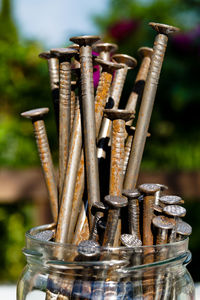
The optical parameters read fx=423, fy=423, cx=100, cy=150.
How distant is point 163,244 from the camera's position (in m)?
0.39

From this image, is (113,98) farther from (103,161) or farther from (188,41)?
(188,41)

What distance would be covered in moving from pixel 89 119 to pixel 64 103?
0.13 ft

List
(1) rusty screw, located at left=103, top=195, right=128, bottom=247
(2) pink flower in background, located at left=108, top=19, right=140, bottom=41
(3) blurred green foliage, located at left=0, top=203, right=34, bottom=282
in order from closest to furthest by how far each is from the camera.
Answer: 1. (1) rusty screw, located at left=103, top=195, right=128, bottom=247
2. (3) blurred green foliage, located at left=0, top=203, right=34, bottom=282
3. (2) pink flower in background, located at left=108, top=19, right=140, bottom=41

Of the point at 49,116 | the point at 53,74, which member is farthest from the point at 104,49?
the point at 49,116

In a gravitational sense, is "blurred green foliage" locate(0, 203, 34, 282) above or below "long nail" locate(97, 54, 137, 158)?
below

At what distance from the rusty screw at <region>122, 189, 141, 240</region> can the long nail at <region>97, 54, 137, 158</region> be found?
0.09 meters

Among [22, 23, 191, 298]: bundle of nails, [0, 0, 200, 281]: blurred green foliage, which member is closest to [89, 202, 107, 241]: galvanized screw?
[22, 23, 191, 298]: bundle of nails

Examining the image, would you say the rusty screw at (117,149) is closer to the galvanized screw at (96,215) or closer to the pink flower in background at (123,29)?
the galvanized screw at (96,215)

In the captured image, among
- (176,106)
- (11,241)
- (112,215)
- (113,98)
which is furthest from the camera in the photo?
(176,106)

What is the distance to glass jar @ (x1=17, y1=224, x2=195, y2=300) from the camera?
0.38m

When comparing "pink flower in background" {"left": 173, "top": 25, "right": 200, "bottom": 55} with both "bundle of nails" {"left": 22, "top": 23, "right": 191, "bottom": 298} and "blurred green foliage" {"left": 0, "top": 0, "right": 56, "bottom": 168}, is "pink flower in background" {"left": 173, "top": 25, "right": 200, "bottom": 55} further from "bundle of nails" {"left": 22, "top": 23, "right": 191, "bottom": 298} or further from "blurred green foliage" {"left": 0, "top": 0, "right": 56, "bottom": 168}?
"bundle of nails" {"left": 22, "top": 23, "right": 191, "bottom": 298}

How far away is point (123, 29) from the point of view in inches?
82.3

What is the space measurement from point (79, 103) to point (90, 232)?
0.46 feet

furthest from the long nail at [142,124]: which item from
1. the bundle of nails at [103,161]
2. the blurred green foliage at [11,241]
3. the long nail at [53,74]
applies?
the blurred green foliage at [11,241]
